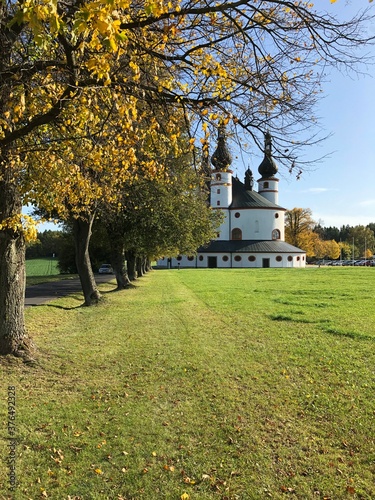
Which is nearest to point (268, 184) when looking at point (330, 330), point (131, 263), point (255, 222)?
point (255, 222)

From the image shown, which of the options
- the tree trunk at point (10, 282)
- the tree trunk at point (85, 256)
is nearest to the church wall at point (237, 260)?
the tree trunk at point (85, 256)

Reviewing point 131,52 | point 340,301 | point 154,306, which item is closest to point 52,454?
point 131,52

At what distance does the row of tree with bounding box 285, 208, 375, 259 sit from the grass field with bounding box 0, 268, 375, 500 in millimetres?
85832

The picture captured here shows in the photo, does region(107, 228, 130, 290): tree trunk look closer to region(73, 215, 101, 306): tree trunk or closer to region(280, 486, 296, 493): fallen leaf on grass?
region(73, 215, 101, 306): tree trunk

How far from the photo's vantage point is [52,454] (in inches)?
184

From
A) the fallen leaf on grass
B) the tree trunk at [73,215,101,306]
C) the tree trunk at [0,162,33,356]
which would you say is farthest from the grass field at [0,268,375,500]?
the tree trunk at [73,215,101,306]

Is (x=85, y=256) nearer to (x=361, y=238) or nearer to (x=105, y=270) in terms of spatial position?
(x=105, y=270)

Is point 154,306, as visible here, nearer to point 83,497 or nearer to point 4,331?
point 4,331

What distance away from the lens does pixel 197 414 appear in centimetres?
568

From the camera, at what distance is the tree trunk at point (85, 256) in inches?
654

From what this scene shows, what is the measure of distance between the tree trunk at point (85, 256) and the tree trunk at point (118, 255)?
532cm

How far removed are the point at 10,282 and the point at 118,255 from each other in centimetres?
1534

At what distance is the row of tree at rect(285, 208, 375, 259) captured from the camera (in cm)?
9444

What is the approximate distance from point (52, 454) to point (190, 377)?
2993 mm
